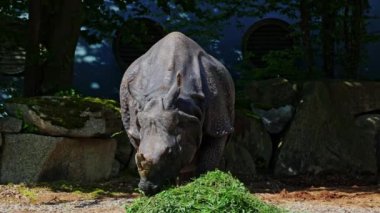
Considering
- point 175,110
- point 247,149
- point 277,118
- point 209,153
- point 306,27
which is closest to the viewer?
point 175,110

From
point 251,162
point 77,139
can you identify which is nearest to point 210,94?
point 77,139

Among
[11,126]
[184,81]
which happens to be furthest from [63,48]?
[184,81]

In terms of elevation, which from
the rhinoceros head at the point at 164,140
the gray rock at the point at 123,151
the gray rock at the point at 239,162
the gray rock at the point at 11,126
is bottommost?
the gray rock at the point at 239,162

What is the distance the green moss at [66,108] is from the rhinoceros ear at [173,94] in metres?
4.37

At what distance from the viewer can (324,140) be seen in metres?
12.2

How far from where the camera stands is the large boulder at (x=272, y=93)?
12664 millimetres

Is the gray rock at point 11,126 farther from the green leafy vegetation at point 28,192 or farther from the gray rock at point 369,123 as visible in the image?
the gray rock at point 369,123

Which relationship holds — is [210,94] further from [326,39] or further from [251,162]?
[326,39]

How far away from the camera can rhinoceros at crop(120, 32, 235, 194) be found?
5.89m

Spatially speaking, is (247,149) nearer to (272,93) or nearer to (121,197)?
(272,93)

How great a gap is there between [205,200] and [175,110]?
1025mm

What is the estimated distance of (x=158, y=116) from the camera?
19.7ft

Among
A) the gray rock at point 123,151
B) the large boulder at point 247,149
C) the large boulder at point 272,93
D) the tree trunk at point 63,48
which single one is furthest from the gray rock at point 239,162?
the tree trunk at point 63,48

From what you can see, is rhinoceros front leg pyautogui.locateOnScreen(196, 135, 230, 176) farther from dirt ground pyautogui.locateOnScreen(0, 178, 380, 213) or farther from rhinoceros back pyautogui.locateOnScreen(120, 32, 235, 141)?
dirt ground pyautogui.locateOnScreen(0, 178, 380, 213)
